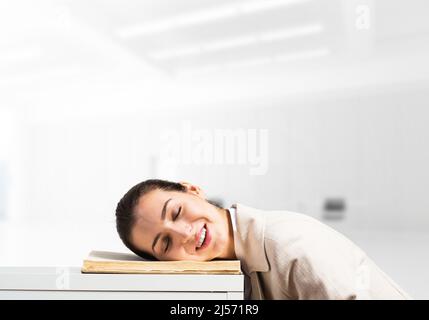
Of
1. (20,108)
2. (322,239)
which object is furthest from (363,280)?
(20,108)

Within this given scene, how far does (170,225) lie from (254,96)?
237cm

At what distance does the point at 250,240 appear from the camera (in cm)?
82

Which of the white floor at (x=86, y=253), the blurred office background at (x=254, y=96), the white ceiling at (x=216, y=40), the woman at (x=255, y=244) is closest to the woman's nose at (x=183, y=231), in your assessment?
the woman at (x=255, y=244)

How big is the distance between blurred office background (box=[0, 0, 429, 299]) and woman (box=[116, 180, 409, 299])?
124 cm

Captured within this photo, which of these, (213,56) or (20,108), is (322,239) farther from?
→ (20,108)

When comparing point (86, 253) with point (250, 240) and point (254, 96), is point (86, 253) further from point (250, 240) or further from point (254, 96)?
point (254, 96)

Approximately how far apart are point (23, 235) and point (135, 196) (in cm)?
66

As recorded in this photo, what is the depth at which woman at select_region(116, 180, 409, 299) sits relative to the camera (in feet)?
2.47

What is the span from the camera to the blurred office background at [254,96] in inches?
95.8

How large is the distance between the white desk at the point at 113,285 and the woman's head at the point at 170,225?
8cm

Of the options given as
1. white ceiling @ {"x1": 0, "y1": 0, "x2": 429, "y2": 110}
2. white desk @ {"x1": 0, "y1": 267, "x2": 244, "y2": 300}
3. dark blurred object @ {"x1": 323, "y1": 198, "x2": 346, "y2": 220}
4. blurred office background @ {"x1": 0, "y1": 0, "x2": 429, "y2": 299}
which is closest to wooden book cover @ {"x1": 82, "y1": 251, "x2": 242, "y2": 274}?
white desk @ {"x1": 0, "y1": 267, "x2": 244, "y2": 300}

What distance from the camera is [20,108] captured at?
13.5ft

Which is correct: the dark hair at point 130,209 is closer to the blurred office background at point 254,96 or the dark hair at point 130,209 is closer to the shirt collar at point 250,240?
the shirt collar at point 250,240
